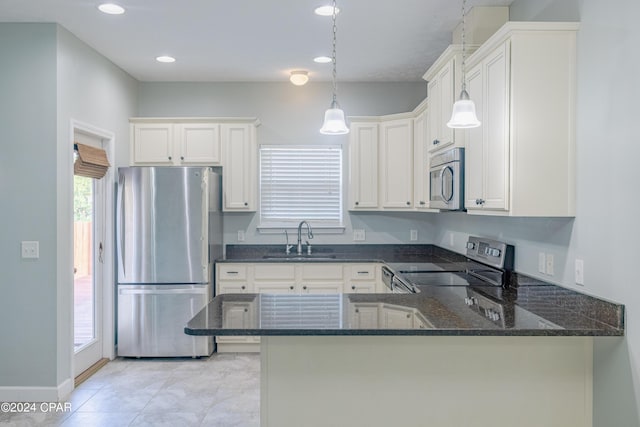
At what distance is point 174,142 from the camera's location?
4828 millimetres

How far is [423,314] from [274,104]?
138 inches

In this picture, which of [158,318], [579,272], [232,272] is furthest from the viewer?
[232,272]

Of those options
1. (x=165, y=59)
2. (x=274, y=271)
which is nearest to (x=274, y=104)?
(x=165, y=59)

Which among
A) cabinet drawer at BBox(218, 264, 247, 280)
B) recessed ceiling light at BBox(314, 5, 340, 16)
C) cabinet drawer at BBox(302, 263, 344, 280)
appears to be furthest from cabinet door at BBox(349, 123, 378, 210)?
recessed ceiling light at BBox(314, 5, 340, 16)

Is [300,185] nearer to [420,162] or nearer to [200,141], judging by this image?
[200,141]

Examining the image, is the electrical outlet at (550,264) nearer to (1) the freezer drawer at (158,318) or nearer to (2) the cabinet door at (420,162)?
(2) the cabinet door at (420,162)

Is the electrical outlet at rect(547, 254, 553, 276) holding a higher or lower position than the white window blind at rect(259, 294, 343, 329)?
higher

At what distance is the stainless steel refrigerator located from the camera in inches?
171

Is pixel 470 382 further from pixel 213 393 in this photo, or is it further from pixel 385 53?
pixel 385 53

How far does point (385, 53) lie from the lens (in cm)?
414

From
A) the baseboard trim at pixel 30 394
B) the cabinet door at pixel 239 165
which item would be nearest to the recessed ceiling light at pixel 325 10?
the cabinet door at pixel 239 165

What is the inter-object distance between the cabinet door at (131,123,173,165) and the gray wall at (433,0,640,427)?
3614 millimetres

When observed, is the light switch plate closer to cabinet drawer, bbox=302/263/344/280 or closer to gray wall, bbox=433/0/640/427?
cabinet drawer, bbox=302/263/344/280

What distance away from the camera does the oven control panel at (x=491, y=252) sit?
303cm
